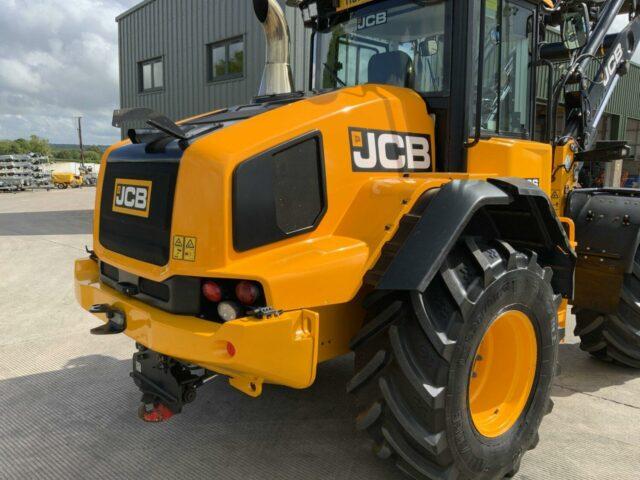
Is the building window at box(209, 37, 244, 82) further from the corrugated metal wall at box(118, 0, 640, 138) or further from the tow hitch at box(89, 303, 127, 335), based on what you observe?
the tow hitch at box(89, 303, 127, 335)

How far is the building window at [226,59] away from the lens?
39.3ft

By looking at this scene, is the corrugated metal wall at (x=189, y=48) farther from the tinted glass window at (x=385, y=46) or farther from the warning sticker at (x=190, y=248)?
the warning sticker at (x=190, y=248)

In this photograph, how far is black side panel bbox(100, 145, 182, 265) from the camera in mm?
2420

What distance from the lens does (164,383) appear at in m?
2.73

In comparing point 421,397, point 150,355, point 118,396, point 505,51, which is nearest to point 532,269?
point 421,397

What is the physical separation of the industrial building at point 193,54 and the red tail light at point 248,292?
7.60 m

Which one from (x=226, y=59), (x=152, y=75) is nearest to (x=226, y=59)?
(x=226, y=59)

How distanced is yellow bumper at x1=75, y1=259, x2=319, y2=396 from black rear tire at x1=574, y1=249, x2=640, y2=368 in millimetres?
2660

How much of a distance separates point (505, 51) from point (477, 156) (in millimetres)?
704

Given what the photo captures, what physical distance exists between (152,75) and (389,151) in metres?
14.4

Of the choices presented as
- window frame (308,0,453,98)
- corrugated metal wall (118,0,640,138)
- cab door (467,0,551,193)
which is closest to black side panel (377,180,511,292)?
cab door (467,0,551,193)

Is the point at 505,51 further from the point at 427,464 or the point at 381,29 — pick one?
the point at 427,464

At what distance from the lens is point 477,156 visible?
2.99 m

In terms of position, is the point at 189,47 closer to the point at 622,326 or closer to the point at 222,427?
the point at 222,427
